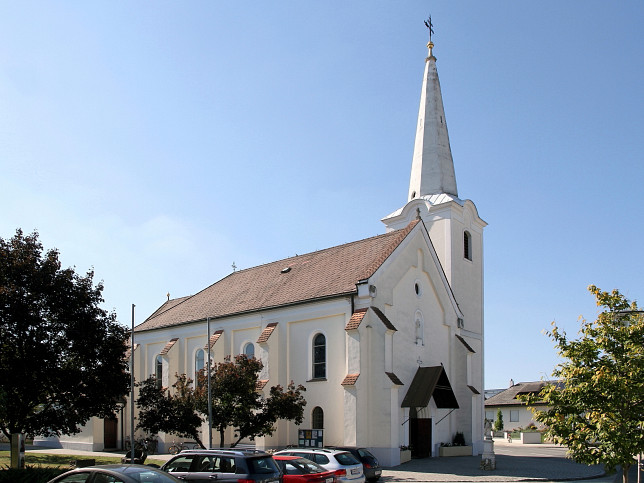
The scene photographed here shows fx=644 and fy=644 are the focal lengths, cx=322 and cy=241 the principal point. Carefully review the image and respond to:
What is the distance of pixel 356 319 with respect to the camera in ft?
101

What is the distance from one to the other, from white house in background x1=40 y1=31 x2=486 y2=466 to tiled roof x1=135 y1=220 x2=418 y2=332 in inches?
4.1

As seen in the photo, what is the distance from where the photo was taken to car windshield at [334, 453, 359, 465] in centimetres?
2069

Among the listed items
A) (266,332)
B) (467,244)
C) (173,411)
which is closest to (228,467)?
(173,411)

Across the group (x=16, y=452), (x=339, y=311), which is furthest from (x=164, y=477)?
(x=339, y=311)

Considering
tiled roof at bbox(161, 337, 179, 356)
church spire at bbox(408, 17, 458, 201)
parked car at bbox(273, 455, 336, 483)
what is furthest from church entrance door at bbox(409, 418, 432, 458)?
tiled roof at bbox(161, 337, 179, 356)

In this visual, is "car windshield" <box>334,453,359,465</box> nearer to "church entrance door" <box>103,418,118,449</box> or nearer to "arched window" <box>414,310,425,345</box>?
"arched window" <box>414,310,425,345</box>

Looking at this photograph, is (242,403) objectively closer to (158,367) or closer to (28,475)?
(28,475)

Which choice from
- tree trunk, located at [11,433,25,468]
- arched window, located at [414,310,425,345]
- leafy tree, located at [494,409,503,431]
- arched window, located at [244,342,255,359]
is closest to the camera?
tree trunk, located at [11,433,25,468]

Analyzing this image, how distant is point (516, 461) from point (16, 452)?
24.8 meters

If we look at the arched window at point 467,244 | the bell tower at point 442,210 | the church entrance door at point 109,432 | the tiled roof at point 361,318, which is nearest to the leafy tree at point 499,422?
the bell tower at point 442,210

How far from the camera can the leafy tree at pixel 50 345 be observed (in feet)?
79.6

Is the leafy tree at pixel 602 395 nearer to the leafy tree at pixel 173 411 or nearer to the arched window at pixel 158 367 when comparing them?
the leafy tree at pixel 173 411

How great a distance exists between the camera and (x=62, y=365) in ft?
82.7

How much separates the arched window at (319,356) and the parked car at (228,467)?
1666 centimetres
